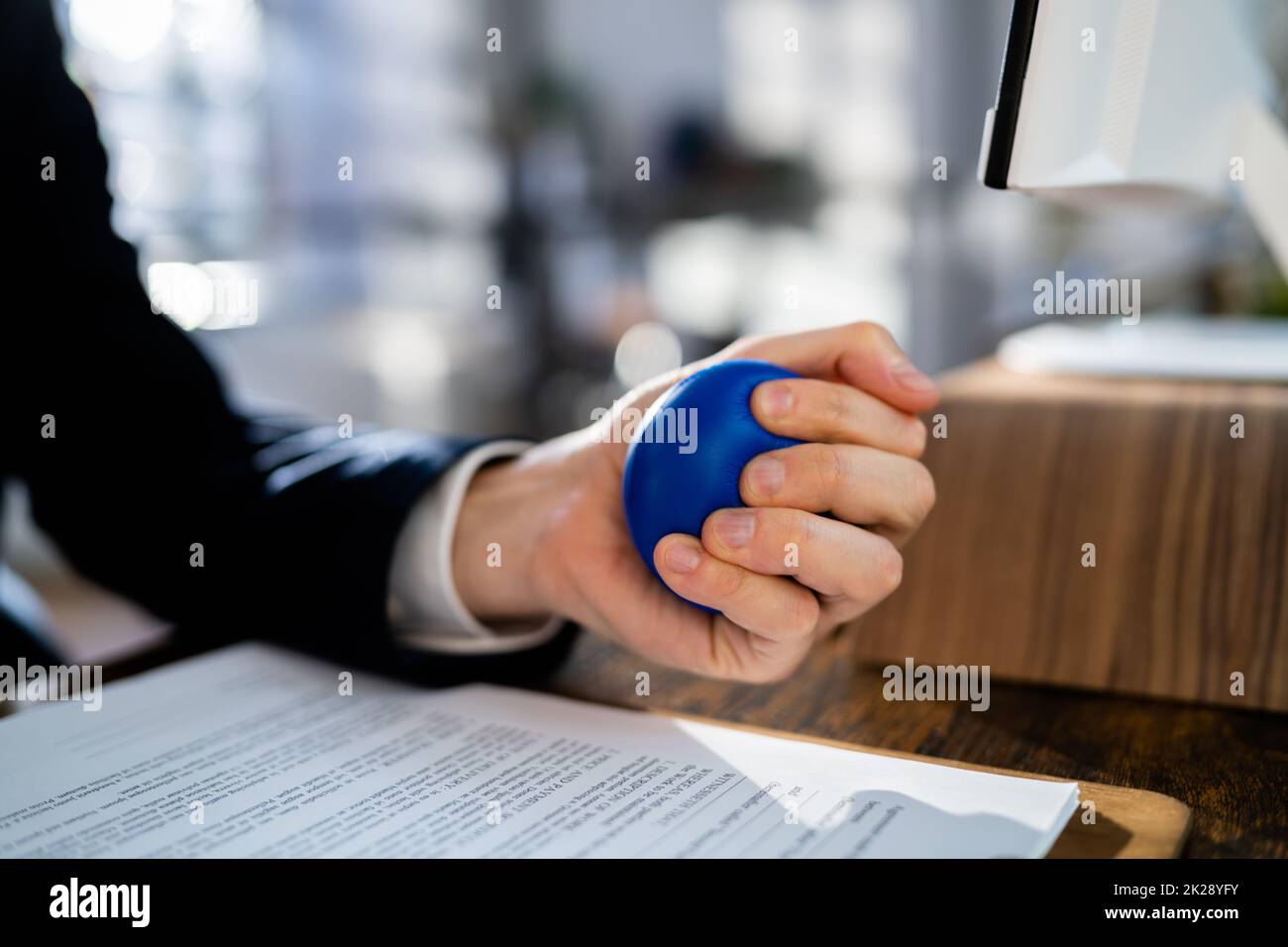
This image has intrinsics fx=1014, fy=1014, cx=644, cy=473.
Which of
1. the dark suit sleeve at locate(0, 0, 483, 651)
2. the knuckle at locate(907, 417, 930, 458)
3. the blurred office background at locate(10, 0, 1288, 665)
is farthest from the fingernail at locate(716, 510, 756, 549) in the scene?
the blurred office background at locate(10, 0, 1288, 665)

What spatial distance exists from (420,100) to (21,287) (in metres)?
3.41

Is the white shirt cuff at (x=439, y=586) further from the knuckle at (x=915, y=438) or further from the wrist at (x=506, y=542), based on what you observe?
the knuckle at (x=915, y=438)

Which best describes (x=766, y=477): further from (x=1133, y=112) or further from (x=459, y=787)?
(x=1133, y=112)

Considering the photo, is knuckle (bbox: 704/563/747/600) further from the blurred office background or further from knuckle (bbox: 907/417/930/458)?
the blurred office background

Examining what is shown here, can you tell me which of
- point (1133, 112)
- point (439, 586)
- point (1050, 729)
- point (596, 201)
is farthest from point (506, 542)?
point (596, 201)

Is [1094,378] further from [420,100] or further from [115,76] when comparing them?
[420,100]

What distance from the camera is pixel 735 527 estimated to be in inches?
18.0

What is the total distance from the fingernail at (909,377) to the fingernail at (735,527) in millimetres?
121

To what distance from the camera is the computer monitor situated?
0.51 meters

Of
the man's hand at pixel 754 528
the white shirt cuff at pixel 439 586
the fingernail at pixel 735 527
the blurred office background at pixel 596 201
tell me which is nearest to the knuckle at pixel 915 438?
the man's hand at pixel 754 528

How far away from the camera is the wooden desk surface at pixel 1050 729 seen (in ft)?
1.41

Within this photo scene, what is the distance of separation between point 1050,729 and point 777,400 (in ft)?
0.74

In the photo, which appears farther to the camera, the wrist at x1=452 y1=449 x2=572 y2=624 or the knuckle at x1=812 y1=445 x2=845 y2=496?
the wrist at x1=452 y1=449 x2=572 y2=624
